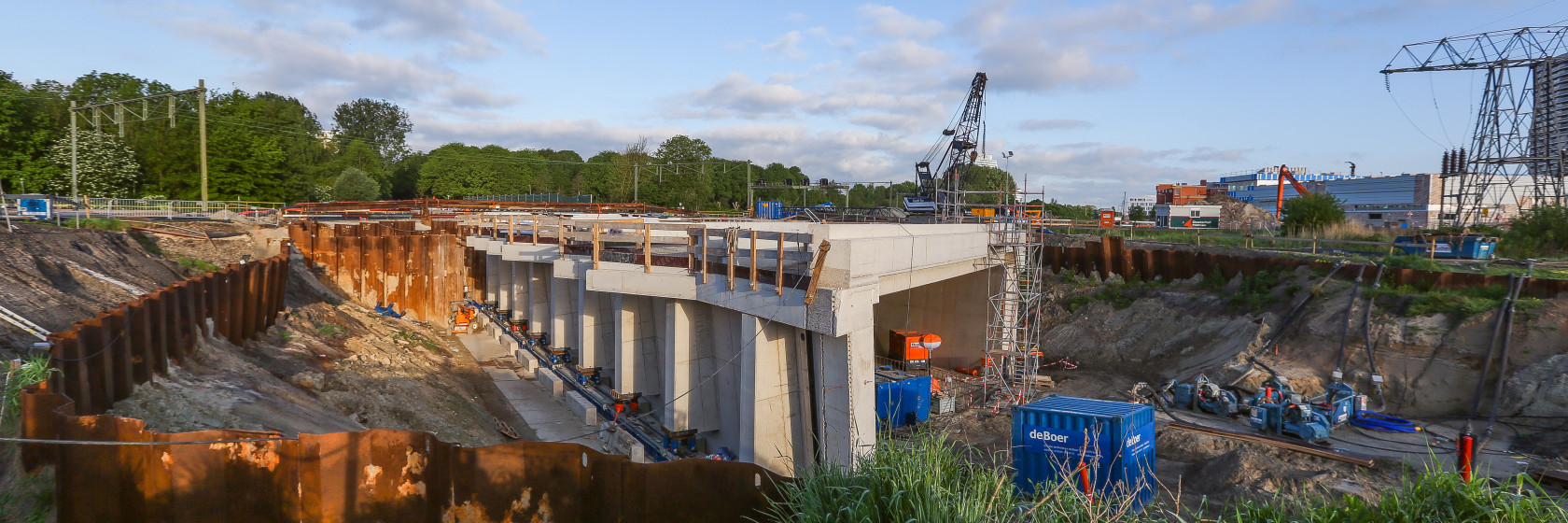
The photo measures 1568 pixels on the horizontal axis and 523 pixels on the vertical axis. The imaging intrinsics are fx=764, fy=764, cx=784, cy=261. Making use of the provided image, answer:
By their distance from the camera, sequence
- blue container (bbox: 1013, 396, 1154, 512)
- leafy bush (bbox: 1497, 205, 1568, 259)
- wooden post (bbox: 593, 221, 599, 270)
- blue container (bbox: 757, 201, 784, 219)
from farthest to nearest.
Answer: blue container (bbox: 757, 201, 784, 219)
leafy bush (bbox: 1497, 205, 1568, 259)
wooden post (bbox: 593, 221, 599, 270)
blue container (bbox: 1013, 396, 1154, 512)

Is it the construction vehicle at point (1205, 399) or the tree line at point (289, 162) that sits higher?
the tree line at point (289, 162)

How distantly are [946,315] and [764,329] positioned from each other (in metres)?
12.7

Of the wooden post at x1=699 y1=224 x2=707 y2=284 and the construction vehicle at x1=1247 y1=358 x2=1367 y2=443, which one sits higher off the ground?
the wooden post at x1=699 y1=224 x2=707 y2=284

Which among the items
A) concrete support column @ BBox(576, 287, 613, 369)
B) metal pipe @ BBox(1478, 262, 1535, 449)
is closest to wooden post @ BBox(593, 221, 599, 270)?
concrete support column @ BBox(576, 287, 613, 369)

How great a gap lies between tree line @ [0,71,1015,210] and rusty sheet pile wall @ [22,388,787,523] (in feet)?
59.6

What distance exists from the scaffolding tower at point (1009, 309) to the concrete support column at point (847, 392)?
8.35 metres

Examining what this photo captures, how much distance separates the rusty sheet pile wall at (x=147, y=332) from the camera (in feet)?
23.7

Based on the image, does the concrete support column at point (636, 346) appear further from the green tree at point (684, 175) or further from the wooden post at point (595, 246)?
the green tree at point (684, 175)

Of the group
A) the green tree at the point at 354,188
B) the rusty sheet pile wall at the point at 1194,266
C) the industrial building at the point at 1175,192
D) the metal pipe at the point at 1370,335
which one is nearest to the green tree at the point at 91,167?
the green tree at the point at 354,188

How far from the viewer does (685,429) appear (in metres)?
15.1

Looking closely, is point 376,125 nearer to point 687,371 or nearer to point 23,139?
point 23,139

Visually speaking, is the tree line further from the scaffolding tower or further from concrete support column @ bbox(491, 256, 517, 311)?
concrete support column @ bbox(491, 256, 517, 311)

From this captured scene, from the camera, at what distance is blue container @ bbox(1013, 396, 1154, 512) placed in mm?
11492

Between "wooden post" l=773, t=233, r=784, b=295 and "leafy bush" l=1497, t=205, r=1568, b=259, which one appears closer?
"wooden post" l=773, t=233, r=784, b=295
